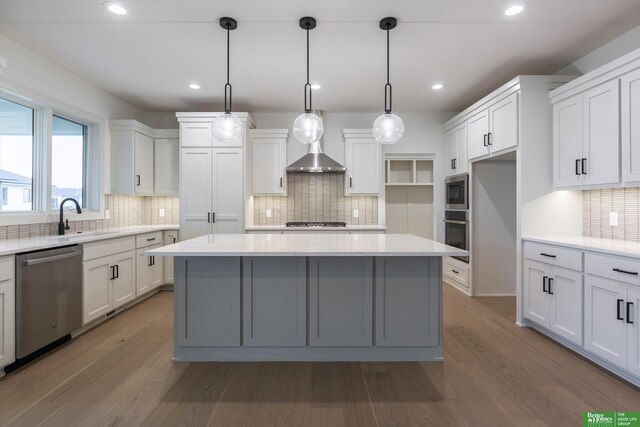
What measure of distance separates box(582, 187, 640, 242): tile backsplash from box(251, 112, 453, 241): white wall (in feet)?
7.02

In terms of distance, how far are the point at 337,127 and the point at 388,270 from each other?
10.7 feet

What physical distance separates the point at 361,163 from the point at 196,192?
2.44 m

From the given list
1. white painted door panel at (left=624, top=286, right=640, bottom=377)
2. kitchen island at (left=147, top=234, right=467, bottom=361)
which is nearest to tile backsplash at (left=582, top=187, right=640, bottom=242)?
white painted door panel at (left=624, top=286, right=640, bottom=377)

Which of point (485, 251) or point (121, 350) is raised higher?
point (485, 251)

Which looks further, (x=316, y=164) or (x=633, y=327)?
(x=316, y=164)

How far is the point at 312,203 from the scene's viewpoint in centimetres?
519

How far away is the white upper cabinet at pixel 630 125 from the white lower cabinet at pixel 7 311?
Result: 15.2 feet

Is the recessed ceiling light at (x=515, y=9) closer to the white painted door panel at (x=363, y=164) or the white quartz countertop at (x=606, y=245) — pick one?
the white quartz countertop at (x=606, y=245)

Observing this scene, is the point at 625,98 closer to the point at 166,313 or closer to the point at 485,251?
the point at 485,251

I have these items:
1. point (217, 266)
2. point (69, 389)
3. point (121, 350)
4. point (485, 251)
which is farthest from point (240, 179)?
point (485, 251)

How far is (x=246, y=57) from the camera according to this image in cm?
330

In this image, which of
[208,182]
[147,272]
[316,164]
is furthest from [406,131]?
[147,272]

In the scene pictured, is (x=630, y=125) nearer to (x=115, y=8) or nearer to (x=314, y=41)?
(x=314, y=41)
